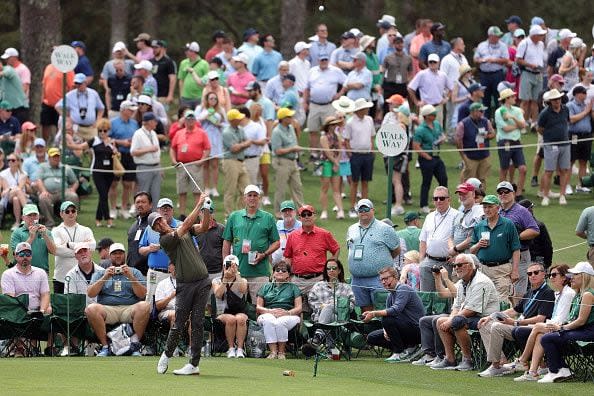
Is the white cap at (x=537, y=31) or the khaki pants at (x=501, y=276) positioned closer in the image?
the khaki pants at (x=501, y=276)

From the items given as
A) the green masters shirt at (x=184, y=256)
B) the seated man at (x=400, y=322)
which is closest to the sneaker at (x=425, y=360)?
the seated man at (x=400, y=322)

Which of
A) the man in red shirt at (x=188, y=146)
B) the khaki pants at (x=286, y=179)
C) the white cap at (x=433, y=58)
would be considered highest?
the white cap at (x=433, y=58)

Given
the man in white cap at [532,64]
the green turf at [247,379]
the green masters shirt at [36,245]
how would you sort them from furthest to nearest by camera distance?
the man in white cap at [532,64], the green masters shirt at [36,245], the green turf at [247,379]

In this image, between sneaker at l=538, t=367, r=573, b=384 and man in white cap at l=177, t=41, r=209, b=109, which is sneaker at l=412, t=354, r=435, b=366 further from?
man in white cap at l=177, t=41, r=209, b=109

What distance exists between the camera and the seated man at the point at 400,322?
19266 millimetres

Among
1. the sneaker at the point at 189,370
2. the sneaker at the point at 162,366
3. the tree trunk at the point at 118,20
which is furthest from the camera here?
the tree trunk at the point at 118,20

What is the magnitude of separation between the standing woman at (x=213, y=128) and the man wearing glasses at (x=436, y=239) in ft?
24.7

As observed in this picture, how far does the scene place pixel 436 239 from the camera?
20250 mm

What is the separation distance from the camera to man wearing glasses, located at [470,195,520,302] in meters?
19.2

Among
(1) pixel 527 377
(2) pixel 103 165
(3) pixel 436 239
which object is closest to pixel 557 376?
(1) pixel 527 377

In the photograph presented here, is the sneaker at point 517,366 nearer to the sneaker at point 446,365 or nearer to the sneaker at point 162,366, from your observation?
the sneaker at point 446,365

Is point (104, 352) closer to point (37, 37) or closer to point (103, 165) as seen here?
point (103, 165)

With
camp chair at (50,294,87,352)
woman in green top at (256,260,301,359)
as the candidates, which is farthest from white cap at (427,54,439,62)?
camp chair at (50,294,87,352)

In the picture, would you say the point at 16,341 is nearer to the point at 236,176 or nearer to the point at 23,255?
the point at 23,255
